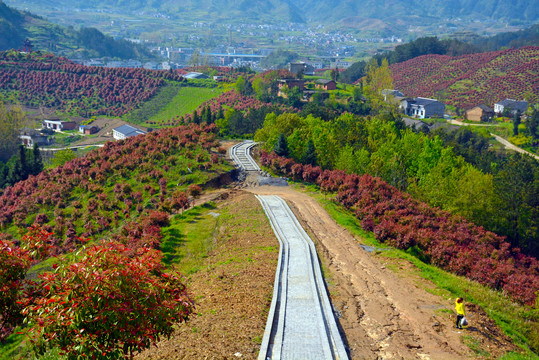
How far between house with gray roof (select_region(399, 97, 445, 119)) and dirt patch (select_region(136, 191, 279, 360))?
245 ft

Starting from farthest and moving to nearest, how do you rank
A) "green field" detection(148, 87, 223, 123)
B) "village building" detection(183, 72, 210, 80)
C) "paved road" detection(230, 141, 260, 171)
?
"village building" detection(183, 72, 210, 80) < "green field" detection(148, 87, 223, 123) < "paved road" detection(230, 141, 260, 171)

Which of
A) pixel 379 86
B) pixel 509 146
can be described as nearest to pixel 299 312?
pixel 509 146

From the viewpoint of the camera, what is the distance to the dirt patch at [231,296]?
40.7 feet

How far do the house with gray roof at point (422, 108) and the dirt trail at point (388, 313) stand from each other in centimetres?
7660

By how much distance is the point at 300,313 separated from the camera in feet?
48.1

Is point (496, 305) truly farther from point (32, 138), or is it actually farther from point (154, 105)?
point (154, 105)

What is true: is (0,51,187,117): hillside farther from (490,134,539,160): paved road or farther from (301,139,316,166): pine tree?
(490,134,539,160): paved road

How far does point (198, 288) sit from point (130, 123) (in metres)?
75.4

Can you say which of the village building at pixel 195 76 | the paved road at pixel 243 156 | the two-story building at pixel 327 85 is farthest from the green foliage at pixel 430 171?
the village building at pixel 195 76

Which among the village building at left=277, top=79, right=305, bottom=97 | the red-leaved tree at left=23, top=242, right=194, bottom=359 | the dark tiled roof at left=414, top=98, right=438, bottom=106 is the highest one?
the village building at left=277, top=79, right=305, bottom=97

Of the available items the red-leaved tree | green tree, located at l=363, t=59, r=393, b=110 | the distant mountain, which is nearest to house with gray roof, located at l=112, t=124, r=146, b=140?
green tree, located at l=363, t=59, r=393, b=110

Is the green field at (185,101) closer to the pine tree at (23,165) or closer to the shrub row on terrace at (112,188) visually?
the pine tree at (23,165)

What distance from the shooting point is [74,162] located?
41.3m

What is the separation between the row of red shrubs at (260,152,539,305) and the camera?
2195 centimetres
